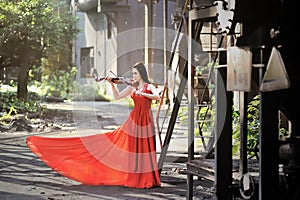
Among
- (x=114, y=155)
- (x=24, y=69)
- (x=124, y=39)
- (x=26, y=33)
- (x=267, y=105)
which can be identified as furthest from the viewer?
(x=124, y=39)

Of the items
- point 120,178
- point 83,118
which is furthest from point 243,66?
point 83,118

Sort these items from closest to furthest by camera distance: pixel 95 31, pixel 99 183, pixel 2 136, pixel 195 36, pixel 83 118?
pixel 195 36 → pixel 99 183 → pixel 2 136 → pixel 83 118 → pixel 95 31

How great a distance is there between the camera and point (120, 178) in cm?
779

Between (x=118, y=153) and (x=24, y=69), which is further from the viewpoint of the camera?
(x=24, y=69)

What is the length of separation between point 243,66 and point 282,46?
317mm

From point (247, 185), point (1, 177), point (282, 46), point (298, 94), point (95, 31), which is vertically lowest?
point (1, 177)

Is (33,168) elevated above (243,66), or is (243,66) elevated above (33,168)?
(243,66)

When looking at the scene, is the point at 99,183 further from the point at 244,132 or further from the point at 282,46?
the point at 282,46

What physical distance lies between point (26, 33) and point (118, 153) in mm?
10978

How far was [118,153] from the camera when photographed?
26.2 feet

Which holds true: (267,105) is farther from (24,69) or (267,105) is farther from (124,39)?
(124,39)

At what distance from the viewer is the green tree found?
17.7 m

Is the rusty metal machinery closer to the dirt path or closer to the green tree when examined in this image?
the dirt path

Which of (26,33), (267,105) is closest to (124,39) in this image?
(26,33)
